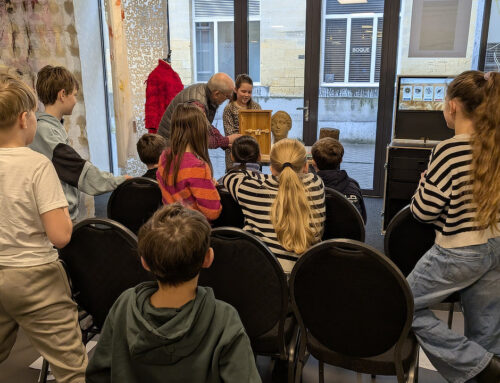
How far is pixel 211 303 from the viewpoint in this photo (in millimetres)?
953

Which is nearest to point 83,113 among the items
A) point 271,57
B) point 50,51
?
point 50,51

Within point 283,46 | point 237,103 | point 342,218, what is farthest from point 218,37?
point 342,218

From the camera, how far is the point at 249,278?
1.41 metres

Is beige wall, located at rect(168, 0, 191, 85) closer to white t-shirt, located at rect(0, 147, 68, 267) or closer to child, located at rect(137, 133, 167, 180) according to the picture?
child, located at rect(137, 133, 167, 180)

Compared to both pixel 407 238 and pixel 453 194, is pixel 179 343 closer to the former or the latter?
pixel 453 194

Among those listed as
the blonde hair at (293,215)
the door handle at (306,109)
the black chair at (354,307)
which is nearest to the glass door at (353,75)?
the door handle at (306,109)

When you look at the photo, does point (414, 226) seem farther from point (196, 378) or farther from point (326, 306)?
point (196, 378)

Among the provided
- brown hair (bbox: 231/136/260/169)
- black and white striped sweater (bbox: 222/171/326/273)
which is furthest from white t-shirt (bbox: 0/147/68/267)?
brown hair (bbox: 231/136/260/169)

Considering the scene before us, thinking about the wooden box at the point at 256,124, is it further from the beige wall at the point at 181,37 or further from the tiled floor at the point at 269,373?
the beige wall at the point at 181,37

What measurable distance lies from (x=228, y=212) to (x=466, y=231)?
102 cm

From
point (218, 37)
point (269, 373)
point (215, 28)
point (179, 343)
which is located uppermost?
point (215, 28)

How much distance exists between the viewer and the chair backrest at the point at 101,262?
1.45 m

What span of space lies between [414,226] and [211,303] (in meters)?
1.08

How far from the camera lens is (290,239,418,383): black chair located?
124 cm
